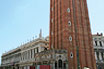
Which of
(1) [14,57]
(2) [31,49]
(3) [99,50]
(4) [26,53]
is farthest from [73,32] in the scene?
(1) [14,57]

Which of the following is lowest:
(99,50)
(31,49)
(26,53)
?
(26,53)

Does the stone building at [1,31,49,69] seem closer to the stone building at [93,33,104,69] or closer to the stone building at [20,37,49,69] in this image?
the stone building at [20,37,49,69]

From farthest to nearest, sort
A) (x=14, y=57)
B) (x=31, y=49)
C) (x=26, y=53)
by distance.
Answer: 1. (x=14, y=57)
2. (x=26, y=53)
3. (x=31, y=49)

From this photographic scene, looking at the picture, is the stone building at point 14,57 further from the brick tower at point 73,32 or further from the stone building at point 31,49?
the brick tower at point 73,32

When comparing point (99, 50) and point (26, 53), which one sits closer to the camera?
point (99, 50)

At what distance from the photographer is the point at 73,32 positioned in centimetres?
4119

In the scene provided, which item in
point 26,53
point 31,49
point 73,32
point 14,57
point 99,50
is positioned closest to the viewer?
point 73,32

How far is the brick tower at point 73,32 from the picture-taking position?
129ft

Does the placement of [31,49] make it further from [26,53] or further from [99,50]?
[99,50]

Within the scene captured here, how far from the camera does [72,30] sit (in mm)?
41469

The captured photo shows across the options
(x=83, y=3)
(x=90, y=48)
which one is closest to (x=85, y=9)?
(x=83, y=3)

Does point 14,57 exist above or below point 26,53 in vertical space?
below

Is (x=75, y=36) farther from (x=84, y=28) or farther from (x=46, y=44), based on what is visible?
(x=46, y=44)

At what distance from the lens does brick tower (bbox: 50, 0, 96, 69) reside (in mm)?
39469
